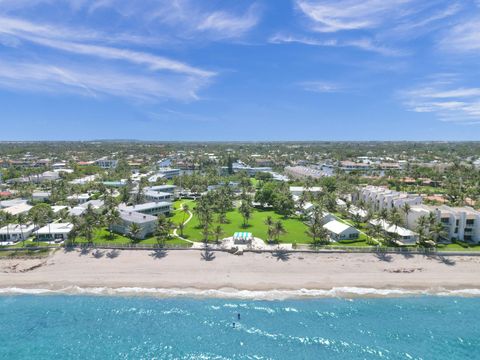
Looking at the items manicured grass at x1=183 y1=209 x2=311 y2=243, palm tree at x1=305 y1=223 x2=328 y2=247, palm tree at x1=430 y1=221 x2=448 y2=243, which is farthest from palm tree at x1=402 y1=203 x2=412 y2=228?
manicured grass at x1=183 y1=209 x2=311 y2=243

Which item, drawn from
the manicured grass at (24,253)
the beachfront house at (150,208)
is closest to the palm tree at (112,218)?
the beachfront house at (150,208)

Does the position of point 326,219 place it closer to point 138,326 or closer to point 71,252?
point 138,326

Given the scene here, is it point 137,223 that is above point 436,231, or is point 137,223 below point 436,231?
below

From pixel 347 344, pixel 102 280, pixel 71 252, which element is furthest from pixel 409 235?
pixel 71 252

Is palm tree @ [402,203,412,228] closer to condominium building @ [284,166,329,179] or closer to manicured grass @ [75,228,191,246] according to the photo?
manicured grass @ [75,228,191,246]

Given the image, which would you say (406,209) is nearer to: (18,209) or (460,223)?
(460,223)

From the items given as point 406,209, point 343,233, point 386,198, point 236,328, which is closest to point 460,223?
point 406,209
